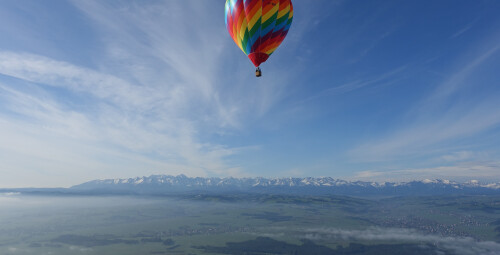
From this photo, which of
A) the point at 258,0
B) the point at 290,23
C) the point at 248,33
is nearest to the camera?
the point at 258,0

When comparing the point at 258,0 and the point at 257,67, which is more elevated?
the point at 258,0

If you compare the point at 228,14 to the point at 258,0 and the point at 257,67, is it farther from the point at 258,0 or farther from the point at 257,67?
the point at 257,67

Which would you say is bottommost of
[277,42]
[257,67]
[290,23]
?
[257,67]

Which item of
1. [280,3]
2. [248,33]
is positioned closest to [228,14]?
[248,33]

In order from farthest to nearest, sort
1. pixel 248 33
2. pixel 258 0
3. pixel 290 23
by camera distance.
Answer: pixel 290 23
pixel 248 33
pixel 258 0

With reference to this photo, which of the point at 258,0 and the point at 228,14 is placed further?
the point at 228,14
